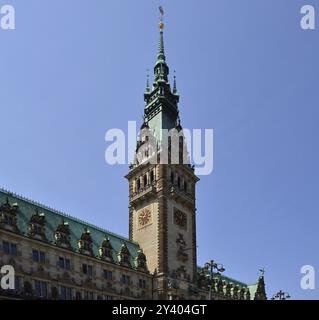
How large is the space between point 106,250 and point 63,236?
9.84 m

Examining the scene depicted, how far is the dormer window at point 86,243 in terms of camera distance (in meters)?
76.2

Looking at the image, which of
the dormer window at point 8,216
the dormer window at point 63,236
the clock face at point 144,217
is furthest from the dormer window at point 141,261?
the dormer window at point 8,216

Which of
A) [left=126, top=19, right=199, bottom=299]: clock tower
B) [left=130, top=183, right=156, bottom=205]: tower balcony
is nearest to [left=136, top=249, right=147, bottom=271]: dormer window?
[left=126, top=19, right=199, bottom=299]: clock tower

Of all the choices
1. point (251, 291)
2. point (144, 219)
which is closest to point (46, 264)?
point (144, 219)

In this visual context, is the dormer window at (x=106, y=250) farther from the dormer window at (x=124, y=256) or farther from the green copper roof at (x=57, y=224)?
the dormer window at (x=124, y=256)

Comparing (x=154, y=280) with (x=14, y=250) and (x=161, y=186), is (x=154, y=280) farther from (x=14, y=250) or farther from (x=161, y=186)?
(x=14, y=250)

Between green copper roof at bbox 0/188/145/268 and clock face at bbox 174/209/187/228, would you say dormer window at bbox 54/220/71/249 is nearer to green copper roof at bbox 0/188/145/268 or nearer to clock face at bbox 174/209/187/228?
green copper roof at bbox 0/188/145/268

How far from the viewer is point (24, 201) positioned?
74000 mm

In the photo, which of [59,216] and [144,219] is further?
[144,219]

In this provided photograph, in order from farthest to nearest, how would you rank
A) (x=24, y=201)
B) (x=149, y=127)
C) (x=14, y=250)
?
(x=149, y=127) → (x=24, y=201) → (x=14, y=250)

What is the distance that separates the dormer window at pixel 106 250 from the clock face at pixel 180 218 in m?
16.7

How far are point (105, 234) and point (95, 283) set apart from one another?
1244cm

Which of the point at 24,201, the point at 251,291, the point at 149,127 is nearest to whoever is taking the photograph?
the point at 24,201
